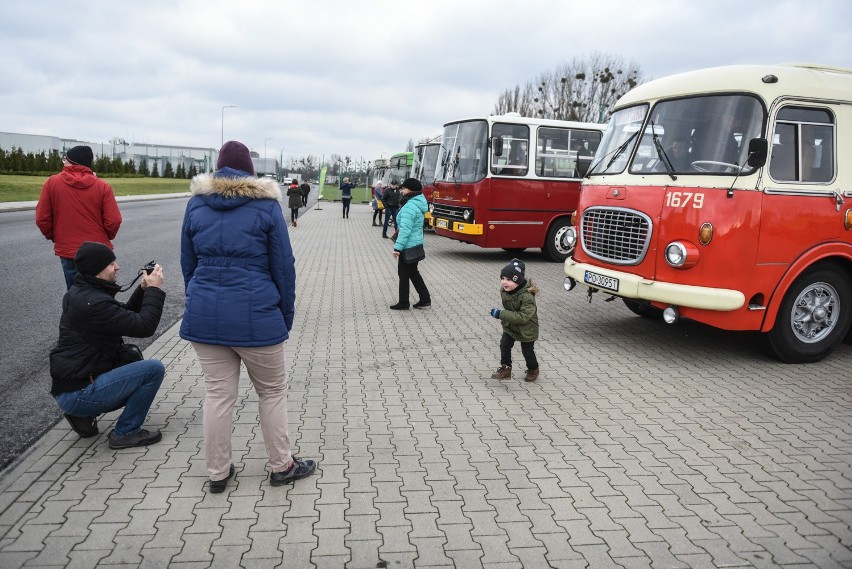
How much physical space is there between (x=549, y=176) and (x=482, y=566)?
12.5m

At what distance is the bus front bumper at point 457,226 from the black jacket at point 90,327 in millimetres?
10820

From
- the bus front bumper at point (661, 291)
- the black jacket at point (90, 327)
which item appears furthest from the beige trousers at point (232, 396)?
the bus front bumper at point (661, 291)

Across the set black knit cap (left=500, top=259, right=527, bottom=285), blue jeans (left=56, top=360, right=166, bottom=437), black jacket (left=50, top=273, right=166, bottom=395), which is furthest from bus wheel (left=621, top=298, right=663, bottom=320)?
black jacket (left=50, top=273, right=166, bottom=395)

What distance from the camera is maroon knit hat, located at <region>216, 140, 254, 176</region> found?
374 cm

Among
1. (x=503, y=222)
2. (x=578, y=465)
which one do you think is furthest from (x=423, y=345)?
(x=503, y=222)

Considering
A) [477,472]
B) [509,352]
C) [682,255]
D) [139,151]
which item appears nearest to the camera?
[477,472]

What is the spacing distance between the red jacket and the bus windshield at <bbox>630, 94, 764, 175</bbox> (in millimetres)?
5576

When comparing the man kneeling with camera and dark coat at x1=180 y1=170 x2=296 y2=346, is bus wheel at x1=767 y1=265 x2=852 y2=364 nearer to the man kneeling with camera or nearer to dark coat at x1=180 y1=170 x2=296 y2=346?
dark coat at x1=180 y1=170 x2=296 y2=346

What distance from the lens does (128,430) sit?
4477mm

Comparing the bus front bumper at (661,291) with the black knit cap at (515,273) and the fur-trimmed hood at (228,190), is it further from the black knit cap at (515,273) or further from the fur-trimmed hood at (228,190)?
the fur-trimmed hood at (228,190)

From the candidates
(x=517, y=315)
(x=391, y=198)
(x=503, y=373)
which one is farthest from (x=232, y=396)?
(x=391, y=198)

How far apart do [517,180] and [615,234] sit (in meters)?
7.37

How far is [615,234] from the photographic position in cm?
750

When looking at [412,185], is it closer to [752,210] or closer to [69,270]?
[752,210]
